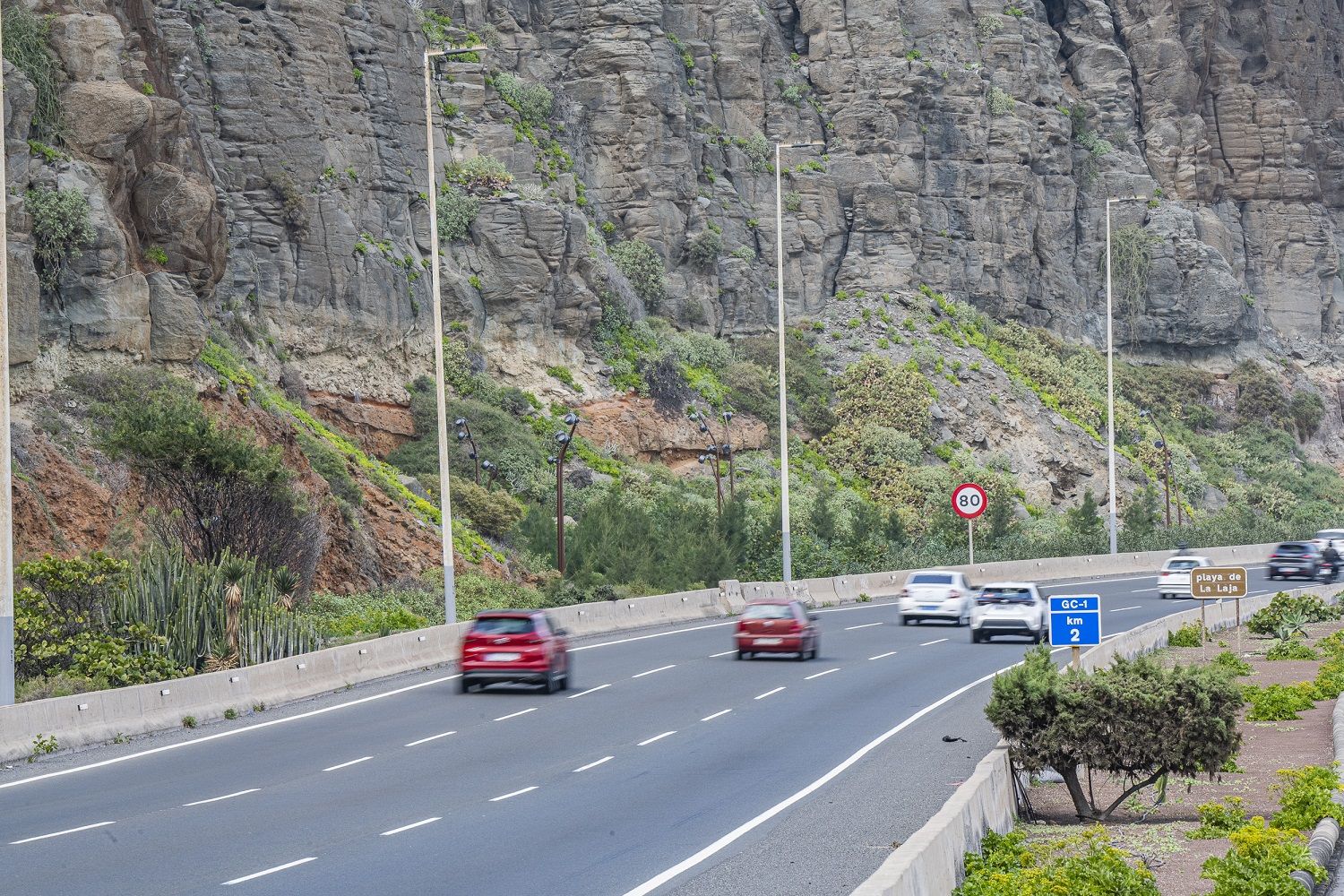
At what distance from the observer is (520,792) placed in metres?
17.3

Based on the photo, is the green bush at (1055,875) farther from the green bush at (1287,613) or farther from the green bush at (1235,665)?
the green bush at (1287,613)

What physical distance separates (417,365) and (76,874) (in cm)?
4934

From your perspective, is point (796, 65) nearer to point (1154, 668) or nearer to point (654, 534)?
point (654, 534)

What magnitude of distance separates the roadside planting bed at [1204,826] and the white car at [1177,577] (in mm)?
25252

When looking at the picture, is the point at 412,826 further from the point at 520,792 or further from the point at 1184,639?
the point at 1184,639

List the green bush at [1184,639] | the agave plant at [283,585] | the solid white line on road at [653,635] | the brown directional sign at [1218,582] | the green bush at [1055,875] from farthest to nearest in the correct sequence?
the green bush at [1184,639] < the solid white line on road at [653,635] < the brown directional sign at [1218,582] < the agave plant at [283,585] < the green bush at [1055,875]

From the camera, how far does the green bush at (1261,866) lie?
444 inches

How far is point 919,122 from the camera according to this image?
91.8 metres

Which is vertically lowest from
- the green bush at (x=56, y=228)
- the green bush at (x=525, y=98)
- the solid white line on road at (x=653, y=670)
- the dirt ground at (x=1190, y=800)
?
the solid white line on road at (x=653, y=670)

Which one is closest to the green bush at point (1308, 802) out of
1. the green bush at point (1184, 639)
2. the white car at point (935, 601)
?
the green bush at point (1184, 639)

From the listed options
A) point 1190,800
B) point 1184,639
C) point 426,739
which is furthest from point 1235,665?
point 426,739

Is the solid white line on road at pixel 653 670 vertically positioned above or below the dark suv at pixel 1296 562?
above

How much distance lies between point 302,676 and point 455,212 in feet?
138

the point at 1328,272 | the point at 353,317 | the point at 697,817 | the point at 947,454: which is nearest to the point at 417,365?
the point at 353,317
